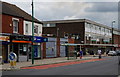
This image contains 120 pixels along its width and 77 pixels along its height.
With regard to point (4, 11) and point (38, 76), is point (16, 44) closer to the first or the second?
point (4, 11)

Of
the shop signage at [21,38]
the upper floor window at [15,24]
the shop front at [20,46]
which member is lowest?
the shop front at [20,46]

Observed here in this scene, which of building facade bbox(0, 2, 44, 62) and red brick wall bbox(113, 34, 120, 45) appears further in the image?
red brick wall bbox(113, 34, 120, 45)

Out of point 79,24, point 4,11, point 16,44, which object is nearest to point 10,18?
point 4,11

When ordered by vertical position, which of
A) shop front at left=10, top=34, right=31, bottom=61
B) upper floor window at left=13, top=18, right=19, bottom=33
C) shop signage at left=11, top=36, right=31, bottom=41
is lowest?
shop front at left=10, top=34, right=31, bottom=61

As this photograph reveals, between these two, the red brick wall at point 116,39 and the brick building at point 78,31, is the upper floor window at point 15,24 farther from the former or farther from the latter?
the red brick wall at point 116,39

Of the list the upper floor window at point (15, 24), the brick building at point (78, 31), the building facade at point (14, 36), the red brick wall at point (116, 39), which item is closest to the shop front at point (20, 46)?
the building facade at point (14, 36)

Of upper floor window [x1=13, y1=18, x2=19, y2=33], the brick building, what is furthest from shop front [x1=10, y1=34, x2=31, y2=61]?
the brick building

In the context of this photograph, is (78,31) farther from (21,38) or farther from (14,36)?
(14,36)

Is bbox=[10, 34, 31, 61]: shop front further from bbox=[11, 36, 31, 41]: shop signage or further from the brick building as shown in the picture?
the brick building

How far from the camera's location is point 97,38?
72688 mm

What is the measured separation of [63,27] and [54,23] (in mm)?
3112

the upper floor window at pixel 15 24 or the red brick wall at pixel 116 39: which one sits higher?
the upper floor window at pixel 15 24

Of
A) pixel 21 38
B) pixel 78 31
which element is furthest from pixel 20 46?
pixel 78 31

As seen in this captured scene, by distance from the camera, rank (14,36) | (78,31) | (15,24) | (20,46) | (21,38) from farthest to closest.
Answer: (78,31)
(15,24)
(20,46)
(21,38)
(14,36)
